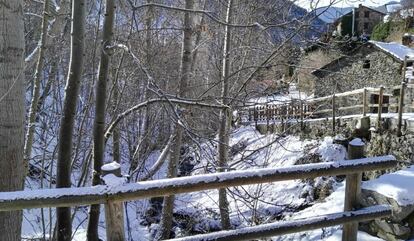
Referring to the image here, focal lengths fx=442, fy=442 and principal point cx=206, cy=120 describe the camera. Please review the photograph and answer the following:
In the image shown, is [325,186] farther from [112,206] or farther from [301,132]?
[112,206]

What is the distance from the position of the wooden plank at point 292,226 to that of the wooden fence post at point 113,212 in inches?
14.4

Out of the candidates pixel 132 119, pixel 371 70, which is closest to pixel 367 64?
pixel 371 70

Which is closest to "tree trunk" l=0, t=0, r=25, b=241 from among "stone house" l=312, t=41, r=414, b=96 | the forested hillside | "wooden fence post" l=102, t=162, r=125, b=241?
the forested hillside

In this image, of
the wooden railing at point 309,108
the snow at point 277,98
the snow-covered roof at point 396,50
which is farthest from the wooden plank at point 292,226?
the snow-covered roof at point 396,50

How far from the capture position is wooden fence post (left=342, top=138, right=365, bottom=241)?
3057mm

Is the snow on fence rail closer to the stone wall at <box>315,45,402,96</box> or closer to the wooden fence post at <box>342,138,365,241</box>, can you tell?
the wooden fence post at <box>342,138,365,241</box>

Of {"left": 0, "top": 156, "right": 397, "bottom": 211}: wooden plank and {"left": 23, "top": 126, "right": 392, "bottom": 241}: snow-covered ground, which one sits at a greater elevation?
{"left": 0, "top": 156, "right": 397, "bottom": 211}: wooden plank

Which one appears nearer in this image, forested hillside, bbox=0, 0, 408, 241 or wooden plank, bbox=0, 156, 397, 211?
wooden plank, bbox=0, 156, 397, 211

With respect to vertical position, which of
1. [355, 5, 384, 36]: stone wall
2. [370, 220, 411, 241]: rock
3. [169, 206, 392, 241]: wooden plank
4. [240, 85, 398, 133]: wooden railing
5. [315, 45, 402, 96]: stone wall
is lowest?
[370, 220, 411, 241]: rock

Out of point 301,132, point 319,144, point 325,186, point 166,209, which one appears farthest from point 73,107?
point 301,132

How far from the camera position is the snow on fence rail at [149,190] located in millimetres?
2258

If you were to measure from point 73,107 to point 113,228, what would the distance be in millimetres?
1856

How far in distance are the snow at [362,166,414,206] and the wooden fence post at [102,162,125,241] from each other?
2.77 metres

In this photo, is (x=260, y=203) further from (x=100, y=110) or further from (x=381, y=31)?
(x=381, y=31)
